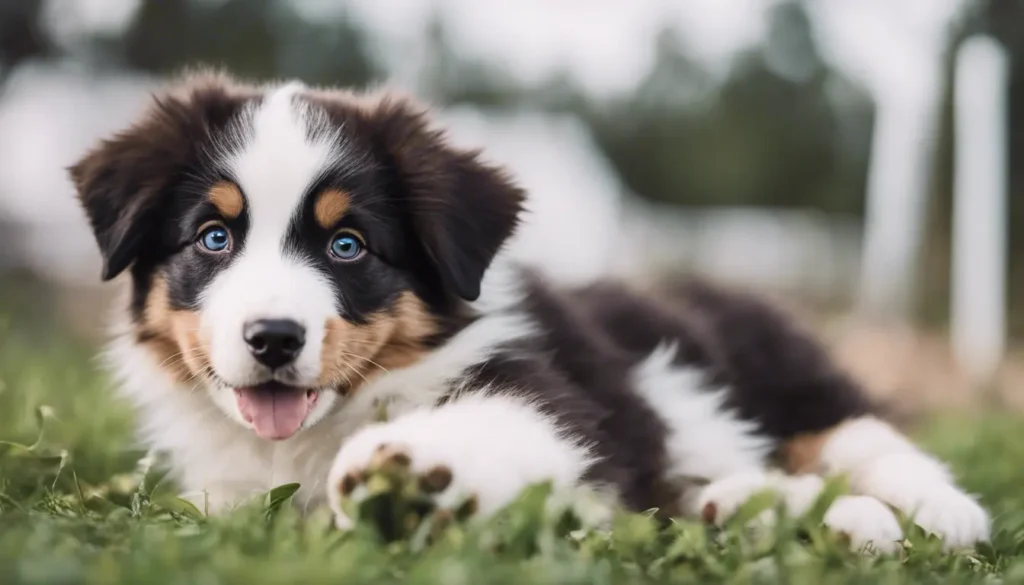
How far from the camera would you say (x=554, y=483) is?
275cm

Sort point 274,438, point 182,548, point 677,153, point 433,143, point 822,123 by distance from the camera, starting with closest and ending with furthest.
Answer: point 182,548, point 274,438, point 433,143, point 822,123, point 677,153

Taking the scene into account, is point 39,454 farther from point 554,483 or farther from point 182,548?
point 554,483

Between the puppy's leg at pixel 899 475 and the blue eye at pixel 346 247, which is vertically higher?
the blue eye at pixel 346 247

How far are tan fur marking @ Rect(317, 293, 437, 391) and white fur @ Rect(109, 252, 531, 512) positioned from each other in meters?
0.05

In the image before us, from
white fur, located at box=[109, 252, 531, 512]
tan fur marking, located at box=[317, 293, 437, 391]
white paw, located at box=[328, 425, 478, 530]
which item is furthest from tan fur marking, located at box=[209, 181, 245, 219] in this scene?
white paw, located at box=[328, 425, 478, 530]

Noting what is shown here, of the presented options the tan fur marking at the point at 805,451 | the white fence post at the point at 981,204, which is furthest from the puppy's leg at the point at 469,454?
the white fence post at the point at 981,204

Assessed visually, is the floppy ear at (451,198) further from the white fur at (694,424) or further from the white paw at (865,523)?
the white paw at (865,523)

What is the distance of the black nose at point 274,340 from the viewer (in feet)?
9.35

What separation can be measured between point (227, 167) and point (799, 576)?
2.02m

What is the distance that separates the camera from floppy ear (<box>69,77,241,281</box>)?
3357 millimetres

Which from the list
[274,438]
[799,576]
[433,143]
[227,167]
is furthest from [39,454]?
[799,576]

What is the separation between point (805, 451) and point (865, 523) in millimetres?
1305

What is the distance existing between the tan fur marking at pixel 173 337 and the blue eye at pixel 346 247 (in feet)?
1.53

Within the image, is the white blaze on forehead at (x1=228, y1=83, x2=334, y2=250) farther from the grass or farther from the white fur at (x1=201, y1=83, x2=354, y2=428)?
the grass
